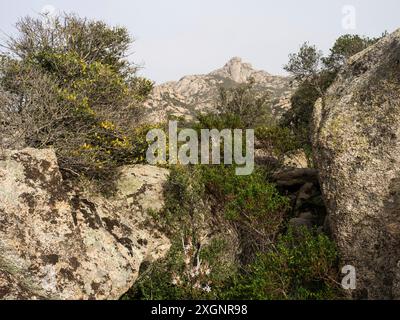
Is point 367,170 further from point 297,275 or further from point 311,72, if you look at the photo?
point 311,72

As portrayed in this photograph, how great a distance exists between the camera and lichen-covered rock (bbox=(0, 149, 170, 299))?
793 centimetres

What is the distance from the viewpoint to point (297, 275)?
973cm

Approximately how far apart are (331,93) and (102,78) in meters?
7.62

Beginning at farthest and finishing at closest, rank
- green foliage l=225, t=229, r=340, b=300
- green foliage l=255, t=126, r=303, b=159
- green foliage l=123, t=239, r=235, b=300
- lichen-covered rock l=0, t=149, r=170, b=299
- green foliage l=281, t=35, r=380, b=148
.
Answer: green foliage l=281, t=35, r=380, b=148
green foliage l=255, t=126, r=303, b=159
green foliage l=123, t=239, r=235, b=300
green foliage l=225, t=229, r=340, b=300
lichen-covered rock l=0, t=149, r=170, b=299

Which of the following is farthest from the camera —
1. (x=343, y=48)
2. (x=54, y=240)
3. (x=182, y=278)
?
(x=343, y=48)

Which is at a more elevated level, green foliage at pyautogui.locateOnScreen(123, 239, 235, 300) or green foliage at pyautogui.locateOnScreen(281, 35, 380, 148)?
green foliage at pyautogui.locateOnScreen(281, 35, 380, 148)

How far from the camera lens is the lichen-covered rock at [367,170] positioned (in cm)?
940

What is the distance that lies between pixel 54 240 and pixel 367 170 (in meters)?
7.43

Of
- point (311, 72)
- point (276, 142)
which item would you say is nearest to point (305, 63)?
point (311, 72)

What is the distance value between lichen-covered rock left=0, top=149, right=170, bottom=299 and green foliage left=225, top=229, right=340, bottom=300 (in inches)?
114

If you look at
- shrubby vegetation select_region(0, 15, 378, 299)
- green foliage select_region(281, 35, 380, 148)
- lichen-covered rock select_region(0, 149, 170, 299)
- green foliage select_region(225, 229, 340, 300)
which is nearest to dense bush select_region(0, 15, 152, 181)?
shrubby vegetation select_region(0, 15, 378, 299)

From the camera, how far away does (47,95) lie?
1203cm

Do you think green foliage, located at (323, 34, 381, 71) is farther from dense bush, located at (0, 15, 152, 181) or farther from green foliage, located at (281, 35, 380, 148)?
dense bush, located at (0, 15, 152, 181)
